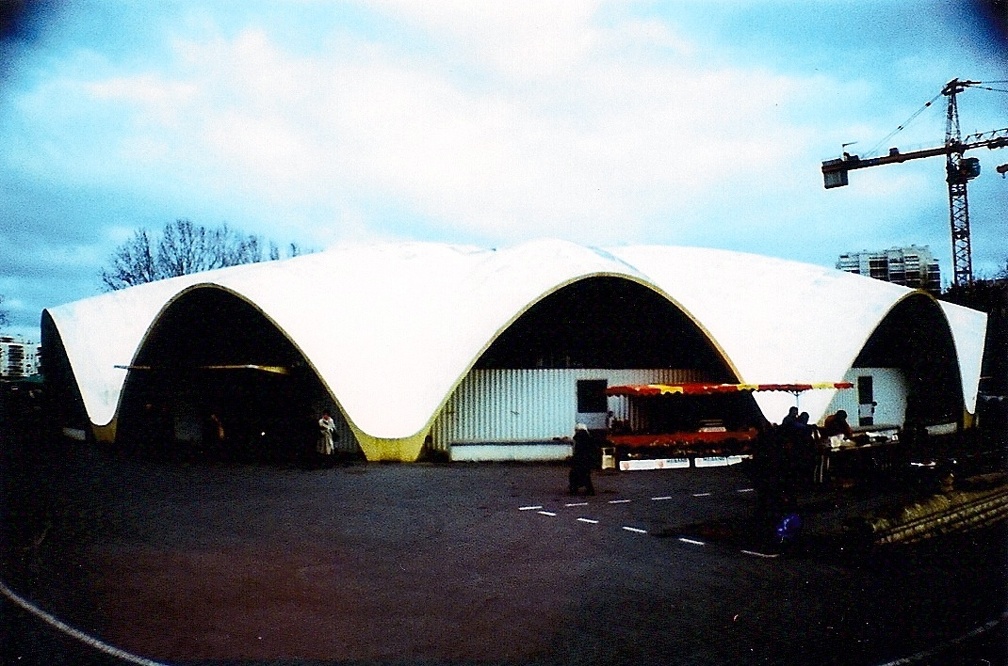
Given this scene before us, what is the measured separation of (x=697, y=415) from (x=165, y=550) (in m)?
15.4

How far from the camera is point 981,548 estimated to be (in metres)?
8.12

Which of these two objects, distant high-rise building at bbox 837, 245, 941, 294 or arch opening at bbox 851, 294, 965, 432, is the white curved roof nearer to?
arch opening at bbox 851, 294, 965, 432

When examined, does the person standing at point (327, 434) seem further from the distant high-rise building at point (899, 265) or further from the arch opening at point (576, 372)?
the distant high-rise building at point (899, 265)

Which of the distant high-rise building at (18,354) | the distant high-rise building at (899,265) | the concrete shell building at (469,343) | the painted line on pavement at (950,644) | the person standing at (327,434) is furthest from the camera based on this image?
the distant high-rise building at (899,265)

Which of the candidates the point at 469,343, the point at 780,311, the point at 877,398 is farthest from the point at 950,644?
the point at 877,398

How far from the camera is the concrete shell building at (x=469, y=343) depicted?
17.0m

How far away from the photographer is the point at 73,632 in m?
5.51

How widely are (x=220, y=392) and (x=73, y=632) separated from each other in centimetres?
1677

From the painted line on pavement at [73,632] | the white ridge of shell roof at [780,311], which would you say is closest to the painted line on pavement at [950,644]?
the painted line on pavement at [73,632]

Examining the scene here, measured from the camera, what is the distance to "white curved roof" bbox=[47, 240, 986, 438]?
1661cm

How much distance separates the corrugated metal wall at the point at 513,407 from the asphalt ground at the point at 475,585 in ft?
21.3

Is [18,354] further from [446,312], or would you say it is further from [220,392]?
[446,312]

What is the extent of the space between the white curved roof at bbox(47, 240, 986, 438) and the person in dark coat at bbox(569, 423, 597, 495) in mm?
4892

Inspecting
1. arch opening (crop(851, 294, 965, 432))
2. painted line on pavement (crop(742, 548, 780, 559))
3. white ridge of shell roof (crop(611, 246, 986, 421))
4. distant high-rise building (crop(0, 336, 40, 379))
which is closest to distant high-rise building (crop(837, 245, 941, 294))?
arch opening (crop(851, 294, 965, 432))
